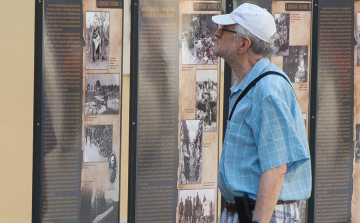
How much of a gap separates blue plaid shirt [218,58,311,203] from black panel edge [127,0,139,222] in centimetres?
A: 191

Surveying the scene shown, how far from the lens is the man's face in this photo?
2.55 metres

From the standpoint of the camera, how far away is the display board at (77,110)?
13.6 ft

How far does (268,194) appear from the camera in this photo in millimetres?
2217

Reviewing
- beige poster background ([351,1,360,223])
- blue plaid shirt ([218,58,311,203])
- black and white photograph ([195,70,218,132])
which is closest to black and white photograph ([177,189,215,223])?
black and white photograph ([195,70,218,132])

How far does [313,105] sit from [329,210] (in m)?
1.00

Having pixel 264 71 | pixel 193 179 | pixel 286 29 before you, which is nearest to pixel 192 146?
pixel 193 179

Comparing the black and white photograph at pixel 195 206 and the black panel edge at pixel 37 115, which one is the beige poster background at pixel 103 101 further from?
the black and white photograph at pixel 195 206

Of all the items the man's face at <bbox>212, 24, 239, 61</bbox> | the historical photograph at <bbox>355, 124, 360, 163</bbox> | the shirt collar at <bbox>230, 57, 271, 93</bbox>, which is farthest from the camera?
the historical photograph at <bbox>355, 124, 360, 163</bbox>

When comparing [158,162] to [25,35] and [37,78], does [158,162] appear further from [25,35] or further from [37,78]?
[25,35]

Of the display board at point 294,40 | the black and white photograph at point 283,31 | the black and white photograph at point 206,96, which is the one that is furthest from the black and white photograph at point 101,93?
the black and white photograph at point 283,31

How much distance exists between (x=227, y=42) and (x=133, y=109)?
1.88 meters

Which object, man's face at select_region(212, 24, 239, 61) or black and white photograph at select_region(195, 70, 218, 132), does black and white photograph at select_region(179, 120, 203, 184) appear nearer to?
black and white photograph at select_region(195, 70, 218, 132)

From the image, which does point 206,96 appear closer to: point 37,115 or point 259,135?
point 37,115

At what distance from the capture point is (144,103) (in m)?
4.34
